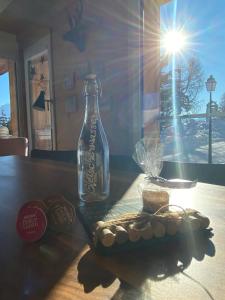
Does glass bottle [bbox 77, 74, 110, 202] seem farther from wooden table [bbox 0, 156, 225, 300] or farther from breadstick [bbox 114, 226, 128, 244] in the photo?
breadstick [bbox 114, 226, 128, 244]

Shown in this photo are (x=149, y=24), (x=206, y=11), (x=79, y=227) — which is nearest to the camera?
(x=79, y=227)

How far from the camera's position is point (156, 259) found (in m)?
0.44

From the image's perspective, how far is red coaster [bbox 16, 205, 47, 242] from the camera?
52cm

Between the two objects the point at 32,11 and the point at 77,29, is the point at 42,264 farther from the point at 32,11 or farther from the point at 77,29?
the point at 32,11

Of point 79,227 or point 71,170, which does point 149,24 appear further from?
point 79,227

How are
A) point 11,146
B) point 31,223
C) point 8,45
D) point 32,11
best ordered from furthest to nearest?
point 8,45, point 32,11, point 11,146, point 31,223

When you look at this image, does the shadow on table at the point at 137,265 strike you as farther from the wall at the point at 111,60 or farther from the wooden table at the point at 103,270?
the wall at the point at 111,60

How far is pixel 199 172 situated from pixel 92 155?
56 cm

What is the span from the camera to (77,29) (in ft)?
10.9

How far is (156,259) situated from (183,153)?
268 cm

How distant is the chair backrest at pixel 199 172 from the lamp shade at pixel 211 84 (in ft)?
5.74

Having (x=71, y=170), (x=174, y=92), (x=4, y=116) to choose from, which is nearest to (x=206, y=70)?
(x=174, y=92)

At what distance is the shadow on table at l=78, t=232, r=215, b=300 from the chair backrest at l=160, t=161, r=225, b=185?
649 millimetres

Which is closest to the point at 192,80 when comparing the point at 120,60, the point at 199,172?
the point at 120,60
